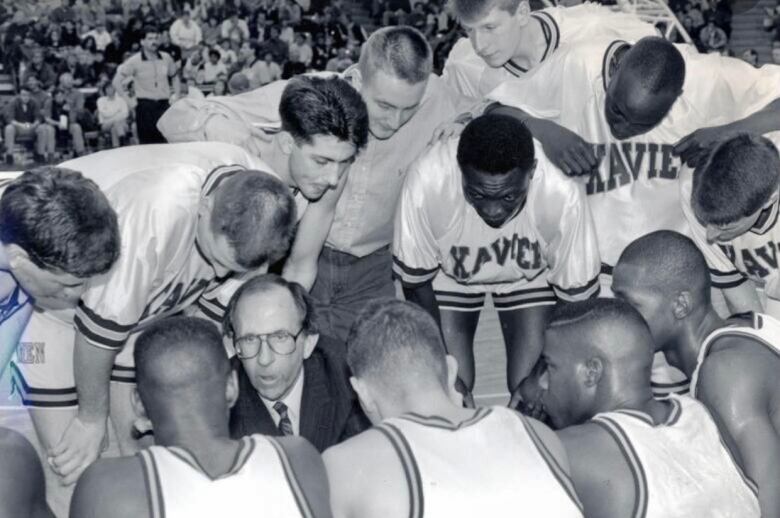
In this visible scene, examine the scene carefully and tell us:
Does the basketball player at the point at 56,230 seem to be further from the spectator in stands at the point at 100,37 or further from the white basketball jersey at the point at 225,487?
the spectator in stands at the point at 100,37

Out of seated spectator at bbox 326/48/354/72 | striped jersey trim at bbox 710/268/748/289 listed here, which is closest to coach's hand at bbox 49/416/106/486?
striped jersey trim at bbox 710/268/748/289

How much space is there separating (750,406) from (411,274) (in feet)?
6.08

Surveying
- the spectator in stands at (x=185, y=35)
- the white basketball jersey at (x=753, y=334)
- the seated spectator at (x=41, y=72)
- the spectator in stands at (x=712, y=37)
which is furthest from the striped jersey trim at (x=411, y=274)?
the spectator in stands at (x=712, y=37)

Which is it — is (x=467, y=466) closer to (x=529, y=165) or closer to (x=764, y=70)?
(x=529, y=165)

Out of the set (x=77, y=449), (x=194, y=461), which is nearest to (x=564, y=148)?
(x=77, y=449)

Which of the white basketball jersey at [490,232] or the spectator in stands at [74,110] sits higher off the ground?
the white basketball jersey at [490,232]

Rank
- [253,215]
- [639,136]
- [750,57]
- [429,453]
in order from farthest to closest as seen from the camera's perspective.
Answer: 1. [750,57]
2. [639,136]
3. [253,215]
4. [429,453]

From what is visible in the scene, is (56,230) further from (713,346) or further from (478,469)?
(713,346)

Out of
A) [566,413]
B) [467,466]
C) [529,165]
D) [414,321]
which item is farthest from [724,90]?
[467,466]

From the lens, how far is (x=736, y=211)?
14.6 feet

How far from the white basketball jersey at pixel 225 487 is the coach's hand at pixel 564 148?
2179 millimetres

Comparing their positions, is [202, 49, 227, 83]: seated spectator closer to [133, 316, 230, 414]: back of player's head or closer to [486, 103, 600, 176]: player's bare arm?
[486, 103, 600, 176]: player's bare arm

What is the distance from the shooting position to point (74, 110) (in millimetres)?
19875

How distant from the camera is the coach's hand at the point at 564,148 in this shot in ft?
15.6
